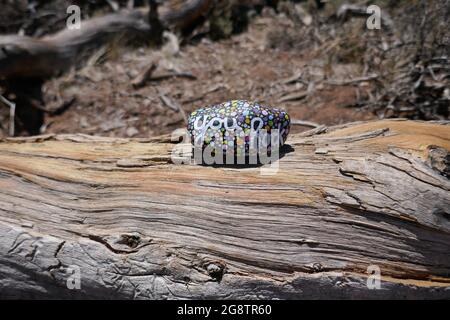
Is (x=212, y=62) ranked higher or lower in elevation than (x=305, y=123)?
higher

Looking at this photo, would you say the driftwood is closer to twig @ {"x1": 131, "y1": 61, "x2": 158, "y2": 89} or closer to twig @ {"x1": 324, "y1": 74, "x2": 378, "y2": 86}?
twig @ {"x1": 131, "y1": 61, "x2": 158, "y2": 89}

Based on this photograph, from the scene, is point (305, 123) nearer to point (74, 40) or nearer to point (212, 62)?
point (212, 62)

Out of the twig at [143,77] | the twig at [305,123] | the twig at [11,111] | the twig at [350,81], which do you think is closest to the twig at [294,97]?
the twig at [350,81]

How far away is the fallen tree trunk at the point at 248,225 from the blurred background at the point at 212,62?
1.96 meters

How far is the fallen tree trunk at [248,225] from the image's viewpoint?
2838mm

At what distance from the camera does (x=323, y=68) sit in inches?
245

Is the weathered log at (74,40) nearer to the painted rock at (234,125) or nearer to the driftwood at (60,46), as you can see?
the driftwood at (60,46)

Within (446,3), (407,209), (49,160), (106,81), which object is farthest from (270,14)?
(407,209)

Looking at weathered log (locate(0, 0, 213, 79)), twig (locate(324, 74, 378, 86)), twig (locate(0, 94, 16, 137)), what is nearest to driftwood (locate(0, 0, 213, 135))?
weathered log (locate(0, 0, 213, 79))

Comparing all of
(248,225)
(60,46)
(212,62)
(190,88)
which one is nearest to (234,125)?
(248,225)

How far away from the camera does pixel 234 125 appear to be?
3.05 m

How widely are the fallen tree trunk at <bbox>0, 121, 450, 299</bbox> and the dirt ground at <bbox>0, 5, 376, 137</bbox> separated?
210 cm

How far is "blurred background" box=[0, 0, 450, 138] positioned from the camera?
5191 mm

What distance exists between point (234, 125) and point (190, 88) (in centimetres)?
342
